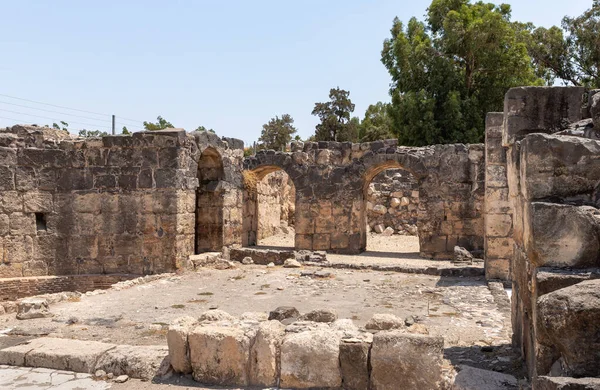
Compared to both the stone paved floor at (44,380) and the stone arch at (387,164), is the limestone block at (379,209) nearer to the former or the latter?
the stone arch at (387,164)

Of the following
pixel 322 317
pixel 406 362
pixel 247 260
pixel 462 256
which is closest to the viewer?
pixel 406 362

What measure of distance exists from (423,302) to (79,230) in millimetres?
6380

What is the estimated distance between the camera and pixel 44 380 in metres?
4.18

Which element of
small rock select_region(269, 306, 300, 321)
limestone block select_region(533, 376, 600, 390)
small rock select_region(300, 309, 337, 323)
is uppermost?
limestone block select_region(533, 376, 600, 390)

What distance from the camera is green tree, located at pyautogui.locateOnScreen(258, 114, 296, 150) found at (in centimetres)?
3597

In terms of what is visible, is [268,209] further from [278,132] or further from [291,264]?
[278,132]

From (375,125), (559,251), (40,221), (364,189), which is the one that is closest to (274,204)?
(364,189)

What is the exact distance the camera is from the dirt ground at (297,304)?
5.13 m

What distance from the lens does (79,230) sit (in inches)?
372

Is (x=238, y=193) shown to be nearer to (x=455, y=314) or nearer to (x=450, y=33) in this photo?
(x=455, y=314)

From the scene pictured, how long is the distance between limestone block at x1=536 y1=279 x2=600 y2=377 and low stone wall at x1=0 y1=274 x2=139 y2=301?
815 centimetres

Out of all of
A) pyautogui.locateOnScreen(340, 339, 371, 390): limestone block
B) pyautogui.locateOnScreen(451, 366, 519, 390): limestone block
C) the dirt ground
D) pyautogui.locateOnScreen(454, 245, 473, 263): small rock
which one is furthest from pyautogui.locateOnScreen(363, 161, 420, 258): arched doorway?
pyautogui.locateOnScreen(451, 366, 519, 390): limestone block

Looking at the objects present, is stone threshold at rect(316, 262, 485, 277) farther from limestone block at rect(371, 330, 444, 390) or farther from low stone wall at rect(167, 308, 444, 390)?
limestone block at rect(371, 330, 444, 390)

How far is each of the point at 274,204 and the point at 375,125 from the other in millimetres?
19768
